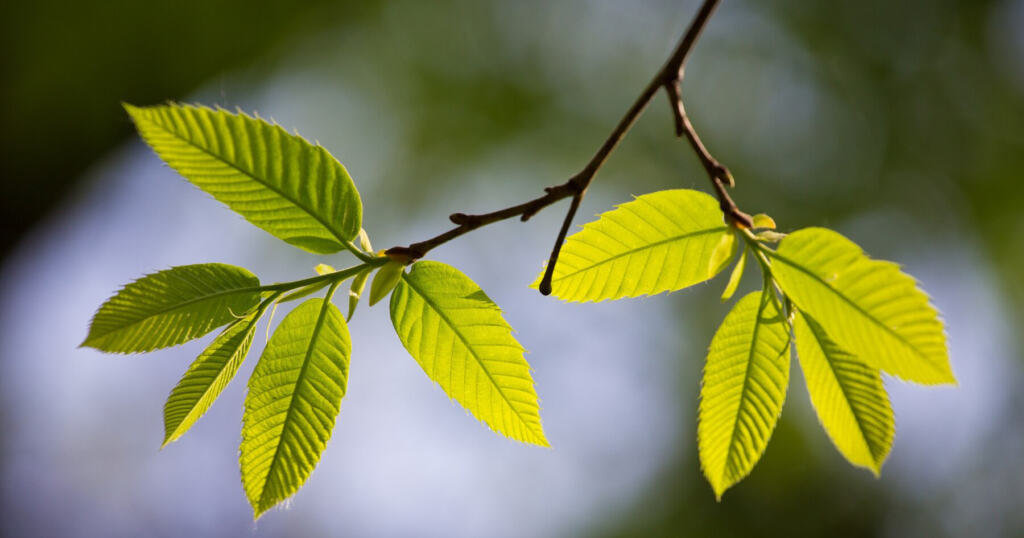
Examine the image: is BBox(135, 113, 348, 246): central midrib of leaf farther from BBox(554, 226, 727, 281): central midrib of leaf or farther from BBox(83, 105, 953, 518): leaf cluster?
BBox(554, 226, 727, 281): central midrib of leaf

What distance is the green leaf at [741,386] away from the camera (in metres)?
0.82

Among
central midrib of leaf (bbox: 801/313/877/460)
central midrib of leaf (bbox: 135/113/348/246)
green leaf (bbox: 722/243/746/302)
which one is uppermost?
central midrib of leaf (bbox: 135/113/348/246)

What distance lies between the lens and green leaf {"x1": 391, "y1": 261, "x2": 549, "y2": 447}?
2.50 feet

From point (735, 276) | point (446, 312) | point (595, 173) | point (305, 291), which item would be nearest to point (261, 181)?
point (305, 291)

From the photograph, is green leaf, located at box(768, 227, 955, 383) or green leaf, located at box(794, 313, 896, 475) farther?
green leaf, located at box(794, 313, 896, 475)

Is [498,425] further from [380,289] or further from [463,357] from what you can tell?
[380,289]

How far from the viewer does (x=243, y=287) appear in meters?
0.76

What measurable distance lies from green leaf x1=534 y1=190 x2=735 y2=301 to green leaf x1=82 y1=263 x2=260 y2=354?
0.33 m

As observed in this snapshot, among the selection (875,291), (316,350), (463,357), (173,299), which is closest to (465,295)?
(463,357)

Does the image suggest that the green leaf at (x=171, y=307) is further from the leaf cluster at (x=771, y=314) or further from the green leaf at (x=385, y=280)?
the leaf cluster at (x=771, y=314)

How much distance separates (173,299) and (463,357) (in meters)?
0.31

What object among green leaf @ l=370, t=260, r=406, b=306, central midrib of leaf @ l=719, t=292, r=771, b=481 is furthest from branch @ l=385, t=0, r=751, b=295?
central midrib of leaf @ l=719, t=292, r=771, b=481

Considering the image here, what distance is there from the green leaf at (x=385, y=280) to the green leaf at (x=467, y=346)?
0.11ft

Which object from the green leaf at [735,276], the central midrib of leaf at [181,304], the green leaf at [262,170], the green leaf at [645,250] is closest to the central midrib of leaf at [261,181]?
the green leaf at [262,170]
